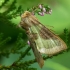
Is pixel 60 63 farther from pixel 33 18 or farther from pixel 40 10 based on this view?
pixel 33 18

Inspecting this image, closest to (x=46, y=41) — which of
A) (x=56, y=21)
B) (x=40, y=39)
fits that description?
(x=40, y=39)

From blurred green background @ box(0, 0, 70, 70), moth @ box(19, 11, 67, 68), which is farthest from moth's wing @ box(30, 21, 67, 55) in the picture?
blurred green background @ box(0, 0, 70, 70)

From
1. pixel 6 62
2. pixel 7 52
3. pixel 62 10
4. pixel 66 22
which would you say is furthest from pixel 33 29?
pixel 62 10

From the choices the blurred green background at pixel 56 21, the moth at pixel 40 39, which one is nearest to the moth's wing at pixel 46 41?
the moth at pixel 40 39

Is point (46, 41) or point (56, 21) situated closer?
point (46, 41)

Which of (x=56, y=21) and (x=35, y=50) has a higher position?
(x=35, y=50)

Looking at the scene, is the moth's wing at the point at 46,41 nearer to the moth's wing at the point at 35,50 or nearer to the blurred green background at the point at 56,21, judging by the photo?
the moth's wing at the point at 35,50

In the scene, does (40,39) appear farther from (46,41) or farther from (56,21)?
(56,21)

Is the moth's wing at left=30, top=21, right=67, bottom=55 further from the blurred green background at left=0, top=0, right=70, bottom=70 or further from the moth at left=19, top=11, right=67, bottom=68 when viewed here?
the blurred green background at left=0, top=0, right=70, bottom=70
